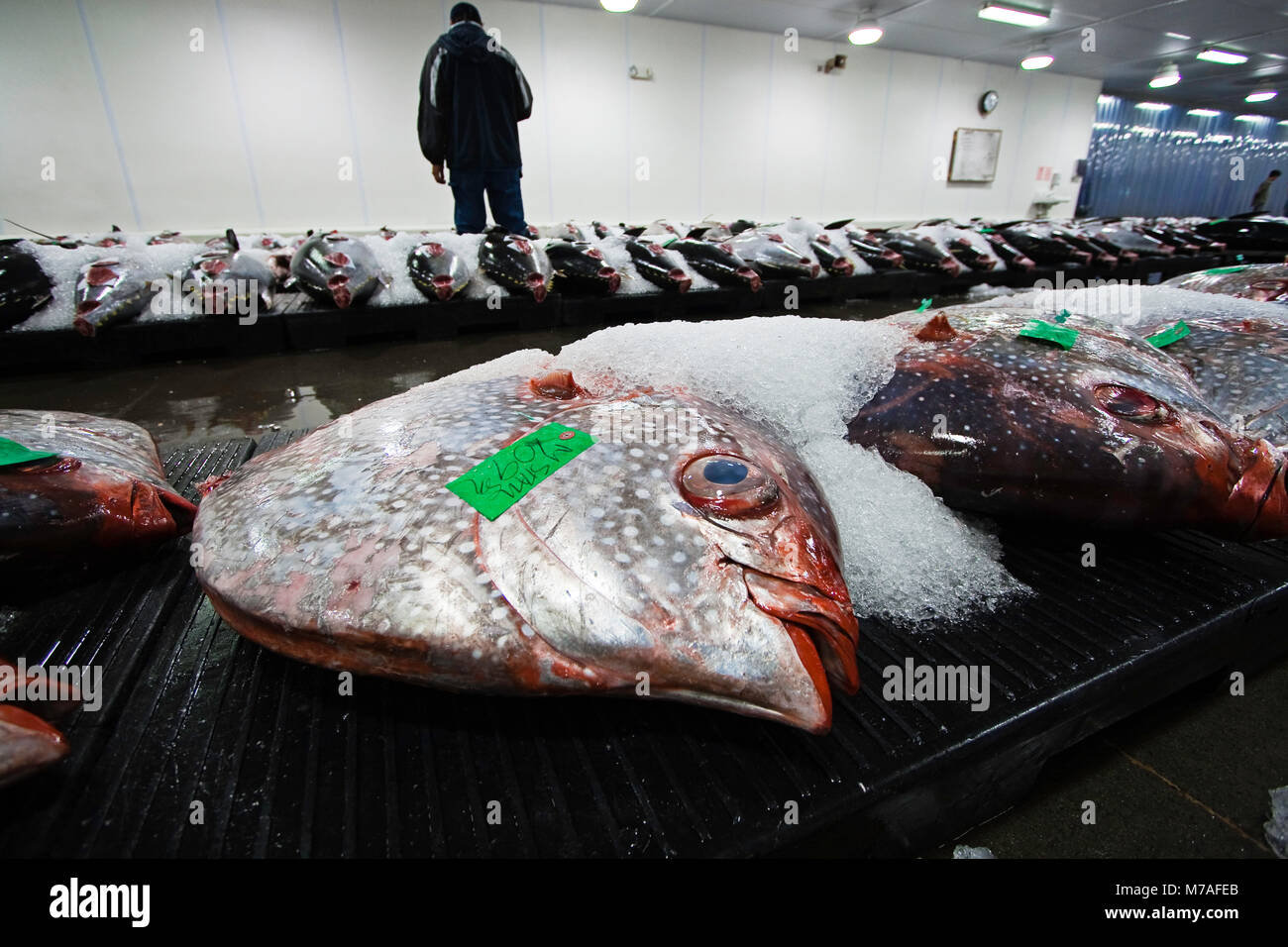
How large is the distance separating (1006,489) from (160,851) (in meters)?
1.87

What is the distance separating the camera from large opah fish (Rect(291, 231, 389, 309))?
14.8ft

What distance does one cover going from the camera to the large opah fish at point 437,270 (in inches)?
188

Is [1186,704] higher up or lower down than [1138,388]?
lower down

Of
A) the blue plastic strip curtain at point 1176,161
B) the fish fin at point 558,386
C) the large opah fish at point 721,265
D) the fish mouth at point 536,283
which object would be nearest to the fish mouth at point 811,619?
the fish fin at point 558,386

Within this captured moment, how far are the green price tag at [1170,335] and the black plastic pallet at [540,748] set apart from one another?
1180mm

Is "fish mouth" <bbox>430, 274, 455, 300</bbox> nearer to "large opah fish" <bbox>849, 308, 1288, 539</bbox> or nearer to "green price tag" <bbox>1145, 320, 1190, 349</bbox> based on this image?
"large opah fish" <bbox>849, 308, 1288, 539</bbox>

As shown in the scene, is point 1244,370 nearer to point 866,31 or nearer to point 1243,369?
point 1243,369

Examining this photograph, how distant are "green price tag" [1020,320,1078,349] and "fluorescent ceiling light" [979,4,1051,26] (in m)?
11.6

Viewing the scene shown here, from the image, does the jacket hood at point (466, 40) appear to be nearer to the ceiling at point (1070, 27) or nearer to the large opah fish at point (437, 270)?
the large opah fish at point (437, 270)

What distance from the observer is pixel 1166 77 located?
48.2 feet

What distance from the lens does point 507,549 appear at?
3.18ft
